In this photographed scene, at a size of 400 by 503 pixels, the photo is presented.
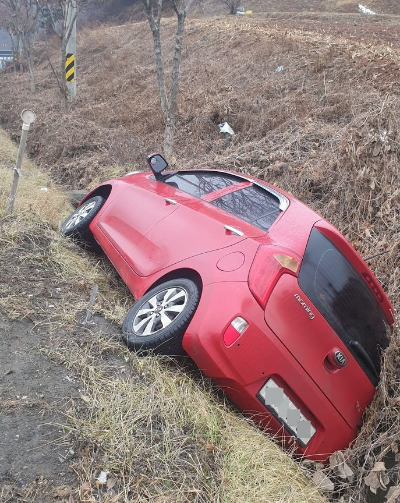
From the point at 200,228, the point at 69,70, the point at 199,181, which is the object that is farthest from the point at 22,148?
the point at 69,70

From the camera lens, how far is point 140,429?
2.88m

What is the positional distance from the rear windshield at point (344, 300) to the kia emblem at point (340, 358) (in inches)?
4.6

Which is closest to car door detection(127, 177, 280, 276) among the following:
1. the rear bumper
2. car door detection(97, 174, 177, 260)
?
car door detection(97, 174, 177, 260)

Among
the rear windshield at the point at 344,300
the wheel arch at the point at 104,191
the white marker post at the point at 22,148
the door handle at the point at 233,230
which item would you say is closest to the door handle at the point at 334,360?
the rear windshield at the point at 344,300

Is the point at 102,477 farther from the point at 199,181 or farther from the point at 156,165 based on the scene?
the point at 156,165

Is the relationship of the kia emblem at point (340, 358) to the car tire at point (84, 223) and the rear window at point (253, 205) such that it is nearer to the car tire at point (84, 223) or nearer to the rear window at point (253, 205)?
the rear window at point (253, 205)

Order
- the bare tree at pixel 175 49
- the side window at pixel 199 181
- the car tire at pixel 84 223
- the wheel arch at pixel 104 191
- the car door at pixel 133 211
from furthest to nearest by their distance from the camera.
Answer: the bare tree at pixel 175 49 → the wheel arch at pixel 104 191 → the car tire at pixel 84 223 → the side window at pixel 199 181 → the car door at pixel 133 211

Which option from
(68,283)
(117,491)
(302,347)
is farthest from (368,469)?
(68,283)

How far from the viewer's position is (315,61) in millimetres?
11570

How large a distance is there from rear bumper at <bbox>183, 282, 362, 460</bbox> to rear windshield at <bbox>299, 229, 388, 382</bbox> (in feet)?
1.29

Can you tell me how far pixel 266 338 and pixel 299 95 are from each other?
8.31 meters

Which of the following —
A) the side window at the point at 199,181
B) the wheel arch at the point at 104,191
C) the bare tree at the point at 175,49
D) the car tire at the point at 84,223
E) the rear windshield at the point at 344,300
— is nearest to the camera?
the rear windshield at the point at 344,300

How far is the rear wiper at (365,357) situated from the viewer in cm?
332

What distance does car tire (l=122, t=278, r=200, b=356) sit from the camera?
3309 mm
